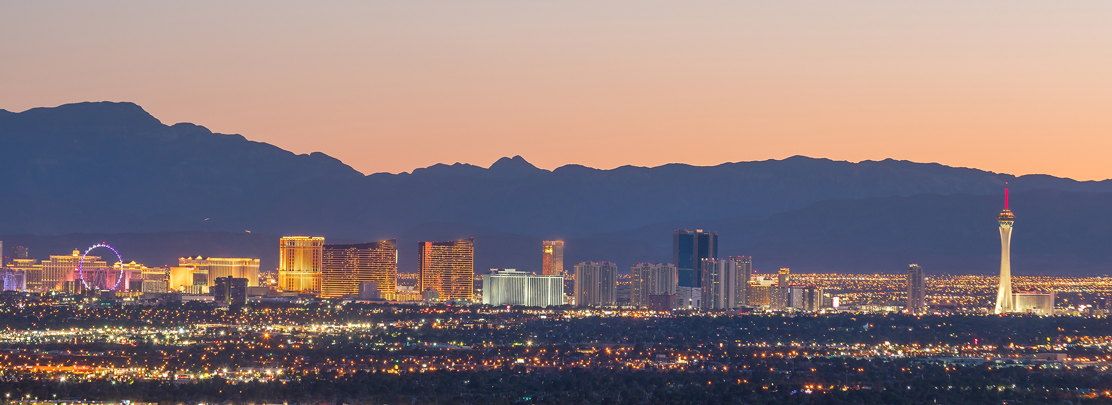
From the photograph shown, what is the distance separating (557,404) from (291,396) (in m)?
21.7

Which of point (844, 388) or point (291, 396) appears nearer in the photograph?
point (291, 396)

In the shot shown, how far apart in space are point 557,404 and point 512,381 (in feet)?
84.3

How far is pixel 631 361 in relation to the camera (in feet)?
632

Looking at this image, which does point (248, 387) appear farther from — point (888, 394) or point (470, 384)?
point (888, 394)

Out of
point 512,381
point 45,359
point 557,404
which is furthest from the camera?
point 45,359

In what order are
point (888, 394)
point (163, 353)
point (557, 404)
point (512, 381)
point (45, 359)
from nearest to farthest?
1. point (557, 404)
2. point (888, 394)
3. point (512, 381)
4. point (45, 359)
5. point (163, 353)

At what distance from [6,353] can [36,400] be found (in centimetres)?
5691

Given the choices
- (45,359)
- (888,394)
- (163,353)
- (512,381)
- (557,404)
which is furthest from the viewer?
(163,353)

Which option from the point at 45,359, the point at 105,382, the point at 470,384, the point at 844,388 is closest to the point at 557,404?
the point at 470,384

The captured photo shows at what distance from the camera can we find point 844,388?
155375 mm

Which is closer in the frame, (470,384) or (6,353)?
(470,384)

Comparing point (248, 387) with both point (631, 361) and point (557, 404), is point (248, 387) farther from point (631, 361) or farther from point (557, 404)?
point (631, 361)

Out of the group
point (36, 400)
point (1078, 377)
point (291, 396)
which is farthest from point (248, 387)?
point (1078, 377)

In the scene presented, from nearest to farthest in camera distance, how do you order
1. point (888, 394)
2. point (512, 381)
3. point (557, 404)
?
point (557, 404), point (888, 394), point (512, 381)
